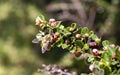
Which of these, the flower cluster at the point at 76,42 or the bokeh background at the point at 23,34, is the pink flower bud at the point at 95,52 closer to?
the flower cluster at the point at 76,42

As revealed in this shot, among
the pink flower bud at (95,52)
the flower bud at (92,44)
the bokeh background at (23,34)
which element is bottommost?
the pink flower bud at (95,52)

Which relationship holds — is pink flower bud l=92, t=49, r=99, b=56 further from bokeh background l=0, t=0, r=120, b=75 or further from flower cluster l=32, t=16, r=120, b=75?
bokeh background l=0, t=0, r=120, b=75

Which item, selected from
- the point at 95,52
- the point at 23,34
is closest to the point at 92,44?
the point at 95,52

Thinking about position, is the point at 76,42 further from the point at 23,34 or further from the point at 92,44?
the point at 23,34

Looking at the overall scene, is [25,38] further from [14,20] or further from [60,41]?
[60,41]

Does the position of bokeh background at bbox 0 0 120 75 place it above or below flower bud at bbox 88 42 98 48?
above

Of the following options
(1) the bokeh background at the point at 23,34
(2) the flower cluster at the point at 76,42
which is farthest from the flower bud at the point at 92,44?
(1) the bokeh background at the point at 23,34

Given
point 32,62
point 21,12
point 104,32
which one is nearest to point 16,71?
point 32,62

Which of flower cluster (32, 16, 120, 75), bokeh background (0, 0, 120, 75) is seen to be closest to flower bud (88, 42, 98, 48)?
flower cluster (32, 16, 120, 75)
